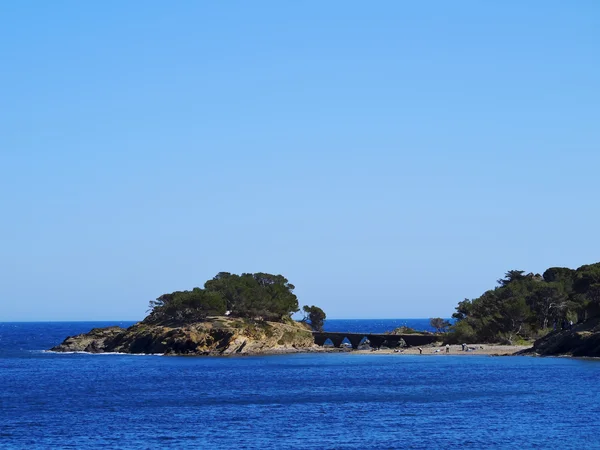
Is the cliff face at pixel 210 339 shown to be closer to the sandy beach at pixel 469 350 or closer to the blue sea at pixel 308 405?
the sandy beach at pixel 469 350

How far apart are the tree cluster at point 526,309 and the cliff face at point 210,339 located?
32.8 meters

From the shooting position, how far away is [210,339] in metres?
162

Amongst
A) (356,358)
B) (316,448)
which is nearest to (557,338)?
(356,358)

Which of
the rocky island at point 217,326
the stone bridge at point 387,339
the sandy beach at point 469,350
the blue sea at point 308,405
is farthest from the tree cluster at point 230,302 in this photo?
the blue sea at point 308,405

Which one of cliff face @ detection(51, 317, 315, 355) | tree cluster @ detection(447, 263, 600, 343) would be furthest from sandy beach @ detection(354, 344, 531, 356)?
cliff face @ detection(51, 317, 315, 355)

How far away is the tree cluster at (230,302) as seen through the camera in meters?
169

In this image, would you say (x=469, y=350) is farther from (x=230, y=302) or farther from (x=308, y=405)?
(x=308, y=405)

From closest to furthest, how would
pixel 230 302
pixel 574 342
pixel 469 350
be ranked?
pixel 574 342, pixel 469 350, pixel 230 302

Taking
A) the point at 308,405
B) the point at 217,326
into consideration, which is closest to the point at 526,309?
the point at 217,326

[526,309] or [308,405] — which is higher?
[526,309]

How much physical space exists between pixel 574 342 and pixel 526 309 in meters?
24.4

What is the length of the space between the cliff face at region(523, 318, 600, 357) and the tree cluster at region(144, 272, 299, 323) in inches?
2268

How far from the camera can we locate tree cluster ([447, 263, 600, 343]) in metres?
150

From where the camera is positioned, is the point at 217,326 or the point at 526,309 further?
the point at 217,326
